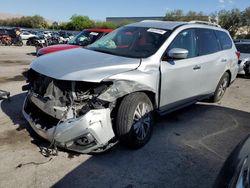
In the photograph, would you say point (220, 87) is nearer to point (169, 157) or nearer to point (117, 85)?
point (169, 157)

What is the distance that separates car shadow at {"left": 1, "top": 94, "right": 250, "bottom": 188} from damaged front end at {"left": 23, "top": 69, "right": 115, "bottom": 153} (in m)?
0.31

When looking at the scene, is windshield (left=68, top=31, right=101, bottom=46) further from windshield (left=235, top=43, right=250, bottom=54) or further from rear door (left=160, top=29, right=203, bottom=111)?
windshield (left=235, top=43, right=250, bottom=54)

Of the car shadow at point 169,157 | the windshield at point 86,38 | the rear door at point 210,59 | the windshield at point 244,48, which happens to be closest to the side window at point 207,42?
the rear door at point 210,59

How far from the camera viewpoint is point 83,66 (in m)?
4.08

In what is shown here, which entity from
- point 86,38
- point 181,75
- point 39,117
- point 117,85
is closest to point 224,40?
point 181,75

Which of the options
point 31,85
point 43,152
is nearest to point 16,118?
point 31,85

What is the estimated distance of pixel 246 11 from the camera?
5556cm

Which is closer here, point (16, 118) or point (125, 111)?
point (125, 111)

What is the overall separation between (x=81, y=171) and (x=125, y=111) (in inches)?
37.2

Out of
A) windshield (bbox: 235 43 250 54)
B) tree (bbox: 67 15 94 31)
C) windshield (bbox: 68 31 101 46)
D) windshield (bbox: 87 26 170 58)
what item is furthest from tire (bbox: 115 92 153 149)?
tree (bbox: 67 15 94 31)

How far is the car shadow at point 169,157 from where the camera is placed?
3619mm

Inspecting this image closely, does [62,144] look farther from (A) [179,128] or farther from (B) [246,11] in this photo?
(B) [246,11]

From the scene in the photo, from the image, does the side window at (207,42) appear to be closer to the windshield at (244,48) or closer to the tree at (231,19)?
the windshield at (244,48)

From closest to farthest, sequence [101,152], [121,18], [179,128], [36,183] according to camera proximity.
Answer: [36,183]
[101,152]
[179,128]
[121,18]
